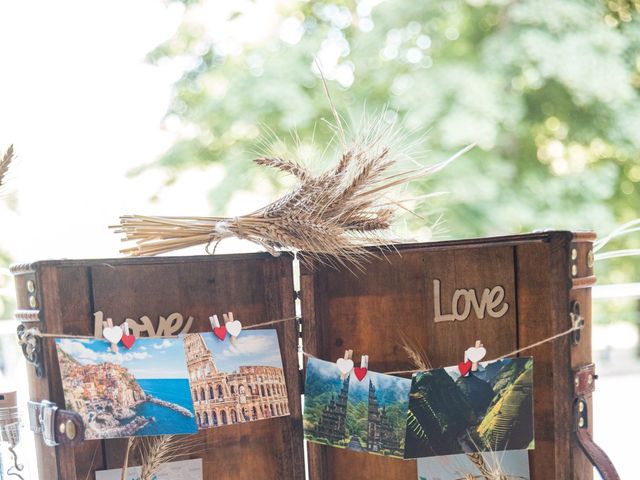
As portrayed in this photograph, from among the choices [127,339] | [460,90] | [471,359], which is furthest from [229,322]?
[460,90]

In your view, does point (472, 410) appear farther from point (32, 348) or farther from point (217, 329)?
point (32, 348)

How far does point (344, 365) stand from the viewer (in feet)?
3.73

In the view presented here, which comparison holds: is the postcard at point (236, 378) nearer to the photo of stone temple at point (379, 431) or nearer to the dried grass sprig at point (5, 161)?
the photo of stone temple at point (379, 431)

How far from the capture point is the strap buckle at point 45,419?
992 mm

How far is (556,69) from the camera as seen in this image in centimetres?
383

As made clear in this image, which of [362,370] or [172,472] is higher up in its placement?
[362,370]

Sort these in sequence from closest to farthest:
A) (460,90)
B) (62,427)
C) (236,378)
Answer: (62,427), (236,378), (460,90)

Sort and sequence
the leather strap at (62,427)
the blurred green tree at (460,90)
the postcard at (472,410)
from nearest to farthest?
the leather strap at (62,427)
the postcard at (472,410)
the blurred green tree at (460,90)

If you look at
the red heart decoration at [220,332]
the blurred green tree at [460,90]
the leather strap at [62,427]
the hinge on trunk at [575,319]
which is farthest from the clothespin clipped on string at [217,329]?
the blurred green tree at [460,90]

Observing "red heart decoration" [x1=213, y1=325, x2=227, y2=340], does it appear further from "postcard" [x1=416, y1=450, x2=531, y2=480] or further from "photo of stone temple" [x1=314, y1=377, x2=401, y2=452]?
"postcard" [x1=416, y1=450, x2=531, y2=480]

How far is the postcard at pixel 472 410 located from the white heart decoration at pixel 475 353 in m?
0.02

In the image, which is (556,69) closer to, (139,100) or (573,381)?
(139,100)

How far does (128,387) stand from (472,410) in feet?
1.66

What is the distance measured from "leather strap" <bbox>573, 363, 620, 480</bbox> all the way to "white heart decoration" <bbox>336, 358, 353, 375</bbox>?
329mm
